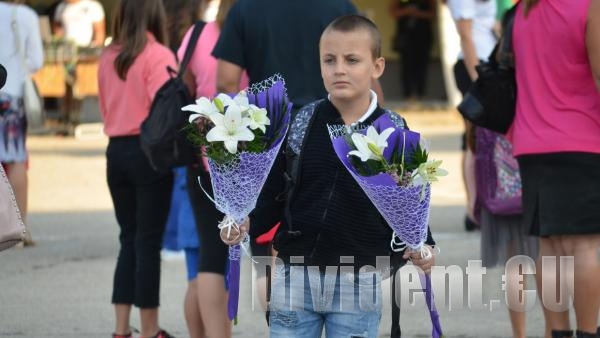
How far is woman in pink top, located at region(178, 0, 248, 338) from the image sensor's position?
20.4 feet

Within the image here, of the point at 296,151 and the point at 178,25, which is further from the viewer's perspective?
the point at 178,25

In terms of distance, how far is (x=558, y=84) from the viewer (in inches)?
232

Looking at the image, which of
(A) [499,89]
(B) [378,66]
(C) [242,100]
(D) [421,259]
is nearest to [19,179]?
(A) [499,89]

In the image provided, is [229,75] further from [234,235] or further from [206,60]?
[234,235]

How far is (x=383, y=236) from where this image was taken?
188 inches

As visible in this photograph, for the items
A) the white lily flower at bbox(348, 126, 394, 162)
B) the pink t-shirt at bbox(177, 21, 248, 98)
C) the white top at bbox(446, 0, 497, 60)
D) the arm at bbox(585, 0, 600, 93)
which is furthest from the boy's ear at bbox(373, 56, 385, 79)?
the white top at bbox(446, 0, 497, 60)

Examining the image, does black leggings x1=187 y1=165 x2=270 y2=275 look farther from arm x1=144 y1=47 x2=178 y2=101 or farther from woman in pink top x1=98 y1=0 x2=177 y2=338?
arm x1=144 y1=47 x2=178 y2=101

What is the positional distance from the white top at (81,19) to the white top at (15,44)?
872 centimetres

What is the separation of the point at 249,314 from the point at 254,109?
3.49m

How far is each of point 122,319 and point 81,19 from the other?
11.6 m

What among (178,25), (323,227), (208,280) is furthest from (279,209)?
(178,25)

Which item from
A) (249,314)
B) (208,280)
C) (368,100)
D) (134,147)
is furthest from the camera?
(249,314)

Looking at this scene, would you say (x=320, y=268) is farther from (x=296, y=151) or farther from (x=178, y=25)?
(x=178, y=25)

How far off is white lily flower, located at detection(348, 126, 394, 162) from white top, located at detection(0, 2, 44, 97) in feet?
16.7
